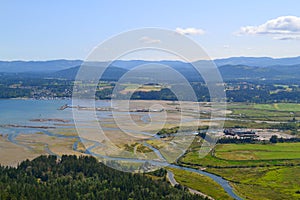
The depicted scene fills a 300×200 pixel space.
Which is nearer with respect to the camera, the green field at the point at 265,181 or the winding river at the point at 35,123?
the green field at the point at 265,181

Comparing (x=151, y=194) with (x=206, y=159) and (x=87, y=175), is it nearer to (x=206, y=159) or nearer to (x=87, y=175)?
(x=87, y=175)

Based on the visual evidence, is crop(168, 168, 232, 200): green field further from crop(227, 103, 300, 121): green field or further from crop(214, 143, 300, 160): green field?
crop(227, 103, 300, 121): green field

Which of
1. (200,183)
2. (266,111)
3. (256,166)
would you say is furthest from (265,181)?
(266,111)

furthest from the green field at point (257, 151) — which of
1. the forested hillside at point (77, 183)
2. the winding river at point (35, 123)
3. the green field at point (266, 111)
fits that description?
the green field at point (266, 111)

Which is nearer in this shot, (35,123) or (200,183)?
(200,183)

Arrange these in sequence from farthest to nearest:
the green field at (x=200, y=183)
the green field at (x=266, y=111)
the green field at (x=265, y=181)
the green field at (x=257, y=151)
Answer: the green field at (x=266, y=111) → the green field at (x=257, y=151) → the green field at (x=265, y=181) → the green field at (x=200, y=183)

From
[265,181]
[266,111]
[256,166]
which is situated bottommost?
[265,181]

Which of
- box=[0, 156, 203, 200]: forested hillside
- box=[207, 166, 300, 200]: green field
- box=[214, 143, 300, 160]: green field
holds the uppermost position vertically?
box=[0, 156, 203, 200]: forested hillside

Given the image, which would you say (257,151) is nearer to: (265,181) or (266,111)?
(265,181)

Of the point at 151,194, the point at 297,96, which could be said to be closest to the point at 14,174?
the point at 151,194

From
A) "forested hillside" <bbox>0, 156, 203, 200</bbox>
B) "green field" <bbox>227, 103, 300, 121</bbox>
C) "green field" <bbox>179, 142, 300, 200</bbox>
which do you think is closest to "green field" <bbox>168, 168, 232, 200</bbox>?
"green field" <bbox>179, 142, 300, 200</bbox>

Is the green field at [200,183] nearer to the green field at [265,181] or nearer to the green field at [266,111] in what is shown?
the green field at [265,181]
